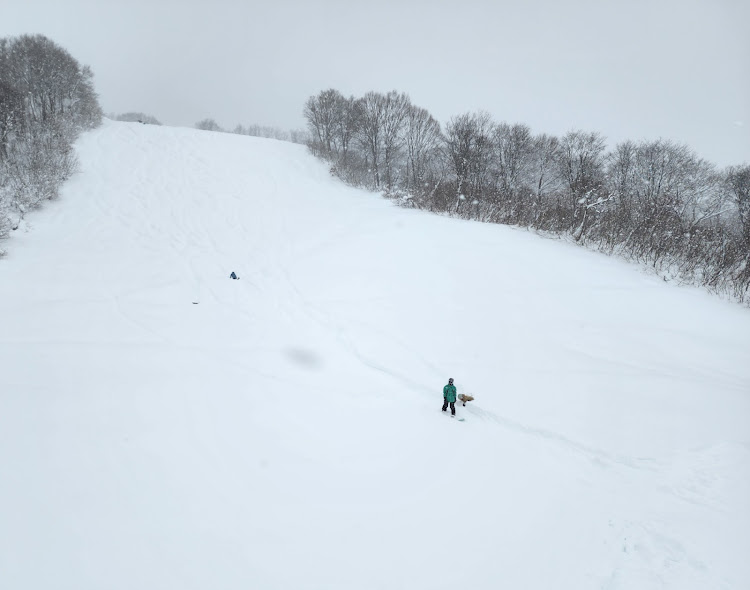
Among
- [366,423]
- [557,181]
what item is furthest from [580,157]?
[366,423]

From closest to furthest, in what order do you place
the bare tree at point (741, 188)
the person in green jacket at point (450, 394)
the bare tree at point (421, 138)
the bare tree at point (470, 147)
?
1. the person in green jacket at point (450, 394)
2. the bare tree at point (741, 188)
3. the bare tree at point (470, 147)
4. the bare tree at point (421, 138)

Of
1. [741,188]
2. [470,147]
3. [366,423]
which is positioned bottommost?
[366,423]

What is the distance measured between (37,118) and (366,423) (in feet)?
116

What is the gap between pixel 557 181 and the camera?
35.3 m

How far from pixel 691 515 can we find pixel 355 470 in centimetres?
556

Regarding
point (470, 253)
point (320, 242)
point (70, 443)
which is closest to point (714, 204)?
point (470, 253)

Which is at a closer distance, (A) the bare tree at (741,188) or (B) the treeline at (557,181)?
(B) the treeline at (557,181)

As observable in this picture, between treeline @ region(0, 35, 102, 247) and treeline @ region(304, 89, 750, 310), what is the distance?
20.0 metres

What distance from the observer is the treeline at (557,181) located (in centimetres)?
1634

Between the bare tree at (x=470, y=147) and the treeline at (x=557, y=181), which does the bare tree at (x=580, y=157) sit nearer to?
the treeline at (x=557, y=181)

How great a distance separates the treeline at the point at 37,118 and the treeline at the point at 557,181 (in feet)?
65.8

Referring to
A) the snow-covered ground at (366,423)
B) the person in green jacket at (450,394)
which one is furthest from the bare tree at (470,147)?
the person in green jacket at (450,394)

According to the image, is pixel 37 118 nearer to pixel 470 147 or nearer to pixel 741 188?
pixel 470 147

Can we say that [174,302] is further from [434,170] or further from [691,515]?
[434,170]
